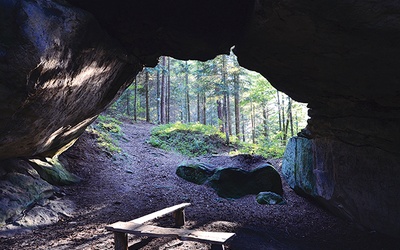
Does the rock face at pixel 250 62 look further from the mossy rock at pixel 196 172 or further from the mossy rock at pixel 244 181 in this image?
the mossy rock at pixel 196 172

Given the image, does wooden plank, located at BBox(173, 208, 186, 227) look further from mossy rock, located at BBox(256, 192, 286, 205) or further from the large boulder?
mossy rock, located at BBox(256, 192, 286, 205)

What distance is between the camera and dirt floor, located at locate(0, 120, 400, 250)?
19.0 ft

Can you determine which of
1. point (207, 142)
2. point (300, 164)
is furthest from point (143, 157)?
point (300, 164)

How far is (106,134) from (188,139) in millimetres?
6518

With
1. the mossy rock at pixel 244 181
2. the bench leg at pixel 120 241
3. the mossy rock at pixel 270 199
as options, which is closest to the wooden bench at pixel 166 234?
the bench leg at pixel 120 241

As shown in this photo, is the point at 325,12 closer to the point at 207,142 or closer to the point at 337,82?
the point at 337,82

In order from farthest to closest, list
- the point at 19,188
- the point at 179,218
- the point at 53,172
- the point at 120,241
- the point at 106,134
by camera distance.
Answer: the point at 106,134 → the point at 53,172 → the point at 19,188 → the point at 179,218 → the point at 120,241

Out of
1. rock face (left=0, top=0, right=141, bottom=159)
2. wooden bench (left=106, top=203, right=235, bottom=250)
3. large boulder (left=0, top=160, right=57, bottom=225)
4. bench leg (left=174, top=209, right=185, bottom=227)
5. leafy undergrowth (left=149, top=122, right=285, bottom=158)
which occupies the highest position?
rock face (left=0, top=0, right=141, bottom=159)

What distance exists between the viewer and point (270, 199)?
10.0m

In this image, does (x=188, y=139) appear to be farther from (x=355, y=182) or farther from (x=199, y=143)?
(x=355, y=182)

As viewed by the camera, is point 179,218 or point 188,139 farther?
point 188,139

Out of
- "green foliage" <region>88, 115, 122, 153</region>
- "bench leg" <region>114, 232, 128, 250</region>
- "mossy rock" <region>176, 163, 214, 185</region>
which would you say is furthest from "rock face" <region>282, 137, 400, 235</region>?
"green foliage" <region>88, 115, 122, 153</region>

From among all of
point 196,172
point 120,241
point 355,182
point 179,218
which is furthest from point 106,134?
point 355,182

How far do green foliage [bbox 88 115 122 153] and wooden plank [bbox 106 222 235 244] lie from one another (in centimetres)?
918
